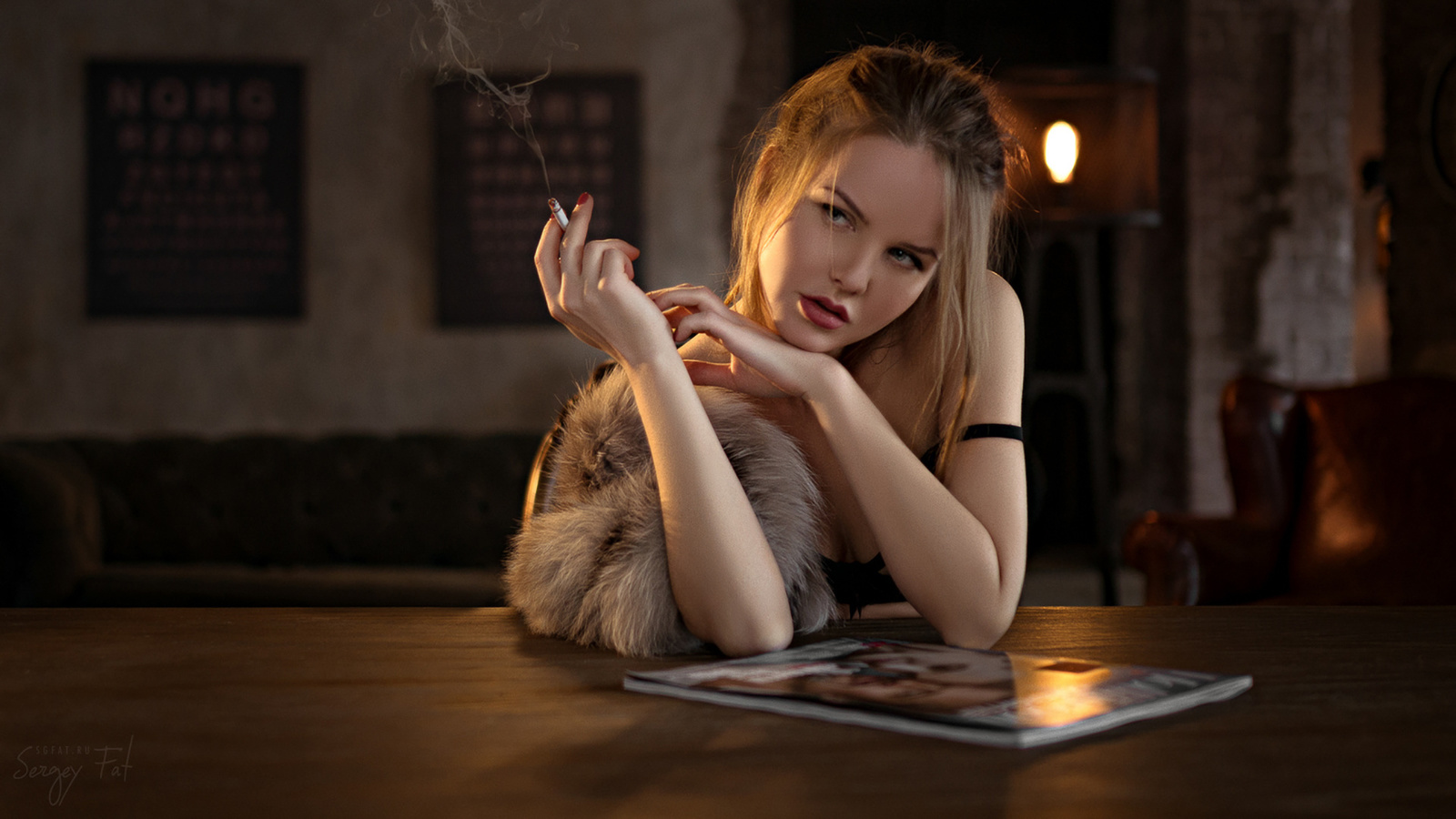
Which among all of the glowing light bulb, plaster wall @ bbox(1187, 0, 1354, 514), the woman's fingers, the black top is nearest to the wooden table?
the black top

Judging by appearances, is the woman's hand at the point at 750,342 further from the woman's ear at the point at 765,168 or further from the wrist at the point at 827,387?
the woman's ear at the point at 765,168

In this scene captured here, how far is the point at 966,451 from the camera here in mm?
1045

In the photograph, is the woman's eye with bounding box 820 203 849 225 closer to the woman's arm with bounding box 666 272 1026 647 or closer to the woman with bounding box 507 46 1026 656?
the woman with bounding box 507 46 1026 656

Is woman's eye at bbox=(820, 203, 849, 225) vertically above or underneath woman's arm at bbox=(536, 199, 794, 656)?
above

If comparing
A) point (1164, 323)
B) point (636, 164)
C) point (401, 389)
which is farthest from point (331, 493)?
point (1164, 323)

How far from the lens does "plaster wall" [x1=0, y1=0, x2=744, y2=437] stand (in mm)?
4066

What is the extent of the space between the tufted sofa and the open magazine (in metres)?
2.19

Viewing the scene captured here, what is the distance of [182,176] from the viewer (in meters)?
4.08

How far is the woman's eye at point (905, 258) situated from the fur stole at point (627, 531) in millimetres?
214

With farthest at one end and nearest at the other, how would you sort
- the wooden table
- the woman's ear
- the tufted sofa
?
the tufted sofa, the woman's ear, the wooden table

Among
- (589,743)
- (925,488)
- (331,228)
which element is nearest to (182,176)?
(331,228)

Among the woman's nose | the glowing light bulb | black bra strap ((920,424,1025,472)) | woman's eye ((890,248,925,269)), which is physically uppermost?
the glowing light bulb

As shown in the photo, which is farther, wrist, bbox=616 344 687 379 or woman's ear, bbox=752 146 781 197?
woman's ear, bbox=752 146 781 197

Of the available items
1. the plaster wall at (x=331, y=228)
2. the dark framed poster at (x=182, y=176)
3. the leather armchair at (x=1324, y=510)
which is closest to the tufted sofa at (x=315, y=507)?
the plaster wall at (x=331, y=228)
